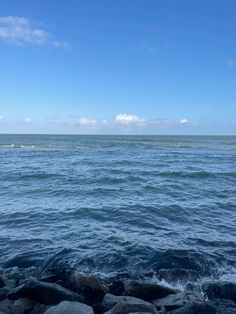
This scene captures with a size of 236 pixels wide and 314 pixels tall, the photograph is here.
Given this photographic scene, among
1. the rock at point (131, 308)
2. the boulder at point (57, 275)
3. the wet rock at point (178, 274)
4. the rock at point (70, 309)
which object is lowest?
the wet rock at point (178, 274)

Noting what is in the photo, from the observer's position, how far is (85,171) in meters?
31.3

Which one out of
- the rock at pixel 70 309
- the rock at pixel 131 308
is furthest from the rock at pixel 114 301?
the rock at pixel 70 309

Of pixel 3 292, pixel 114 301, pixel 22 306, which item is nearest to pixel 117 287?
pixel 114 301

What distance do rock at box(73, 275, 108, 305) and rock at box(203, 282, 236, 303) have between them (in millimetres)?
2644

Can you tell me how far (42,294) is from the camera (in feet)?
26.4

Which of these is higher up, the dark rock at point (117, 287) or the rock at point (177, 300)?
the rock at point (177, 300)

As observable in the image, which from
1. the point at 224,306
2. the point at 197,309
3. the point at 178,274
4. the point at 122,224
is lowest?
the point at 178,274

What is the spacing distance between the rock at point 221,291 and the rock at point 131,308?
2271 mm

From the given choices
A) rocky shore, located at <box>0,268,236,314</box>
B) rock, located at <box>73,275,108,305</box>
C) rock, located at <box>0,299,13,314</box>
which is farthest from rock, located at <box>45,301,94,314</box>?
rock, located at <box>73,275,108,305</box>

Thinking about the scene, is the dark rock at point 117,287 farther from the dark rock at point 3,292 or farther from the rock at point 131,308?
the dark rock at point 3,292

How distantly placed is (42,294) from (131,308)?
204 centimetres

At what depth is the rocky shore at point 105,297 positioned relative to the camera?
729cm

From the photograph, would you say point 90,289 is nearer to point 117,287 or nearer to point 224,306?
point 117,287

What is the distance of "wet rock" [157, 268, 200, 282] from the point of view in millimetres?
10023
